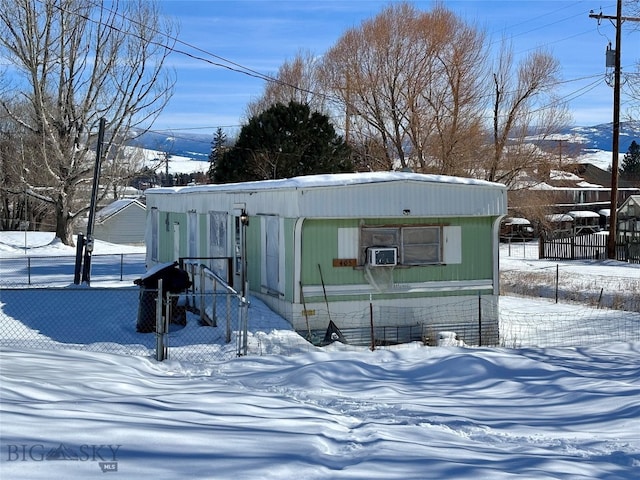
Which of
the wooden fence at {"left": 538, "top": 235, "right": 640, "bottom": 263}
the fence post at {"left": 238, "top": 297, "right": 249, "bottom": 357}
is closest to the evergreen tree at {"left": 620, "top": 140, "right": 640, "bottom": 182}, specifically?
the wooden fence at {"left": 538, "top": 235, "right": 640, "bottom": 263}

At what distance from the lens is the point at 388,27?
33.4 meters

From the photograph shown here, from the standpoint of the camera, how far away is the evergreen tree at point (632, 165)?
3493 inches

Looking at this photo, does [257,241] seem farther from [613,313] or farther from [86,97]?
[86,97]

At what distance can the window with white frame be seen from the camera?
14477mm

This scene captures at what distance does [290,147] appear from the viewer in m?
35.3

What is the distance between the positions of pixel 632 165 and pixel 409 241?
8357 cm

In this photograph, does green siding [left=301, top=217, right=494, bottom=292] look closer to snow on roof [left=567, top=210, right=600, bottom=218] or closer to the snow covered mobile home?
the snow covered mobile home

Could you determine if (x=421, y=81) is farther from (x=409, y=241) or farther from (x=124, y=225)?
(x=124, y=225)

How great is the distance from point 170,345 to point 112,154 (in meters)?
32.5

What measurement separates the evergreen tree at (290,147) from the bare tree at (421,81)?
7.35 feet

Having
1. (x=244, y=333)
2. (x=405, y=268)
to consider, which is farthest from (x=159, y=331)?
(x=405, y=268)

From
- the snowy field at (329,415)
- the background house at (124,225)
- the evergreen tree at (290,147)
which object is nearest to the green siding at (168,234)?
the snowy field at (329,415)

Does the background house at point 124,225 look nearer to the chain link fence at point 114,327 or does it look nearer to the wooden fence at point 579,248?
the wooden fence at point 579,248

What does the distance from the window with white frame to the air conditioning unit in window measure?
0.16 meters
